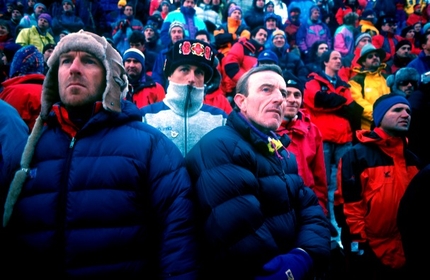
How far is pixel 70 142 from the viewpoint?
Answer: 1.96 metres

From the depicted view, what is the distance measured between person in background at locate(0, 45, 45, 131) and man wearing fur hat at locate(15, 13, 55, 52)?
239 inches

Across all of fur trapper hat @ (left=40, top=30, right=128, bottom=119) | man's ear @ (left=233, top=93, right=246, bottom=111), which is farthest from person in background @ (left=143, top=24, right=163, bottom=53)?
fur trapper hat @ (left=40, top=30, right=128, bottom=119)

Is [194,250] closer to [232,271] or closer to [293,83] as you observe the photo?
[232,271]

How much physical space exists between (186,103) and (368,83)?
5.04 meters

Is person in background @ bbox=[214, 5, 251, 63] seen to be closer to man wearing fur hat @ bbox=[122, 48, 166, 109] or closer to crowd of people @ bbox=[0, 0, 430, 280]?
man wearing fur hat @ bbox=[122, 48, 166, 109]

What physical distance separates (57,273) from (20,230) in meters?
0.37

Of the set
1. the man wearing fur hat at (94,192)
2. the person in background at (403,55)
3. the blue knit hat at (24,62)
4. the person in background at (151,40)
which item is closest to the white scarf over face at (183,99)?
the man wearing fur hat at (94,192)

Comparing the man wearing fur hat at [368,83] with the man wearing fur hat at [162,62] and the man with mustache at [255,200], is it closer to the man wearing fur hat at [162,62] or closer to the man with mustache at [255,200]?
the man wearing fur hat at [162,62]

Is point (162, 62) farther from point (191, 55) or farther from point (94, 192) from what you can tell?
point (94, 192)

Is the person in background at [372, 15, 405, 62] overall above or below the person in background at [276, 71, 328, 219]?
above

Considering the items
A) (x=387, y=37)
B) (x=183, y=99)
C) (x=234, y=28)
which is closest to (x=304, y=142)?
(x=183, y=99)

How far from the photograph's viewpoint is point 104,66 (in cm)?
214

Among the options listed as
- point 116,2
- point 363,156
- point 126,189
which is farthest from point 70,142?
point 116,2

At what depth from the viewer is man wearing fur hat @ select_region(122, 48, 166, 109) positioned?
4988mm
